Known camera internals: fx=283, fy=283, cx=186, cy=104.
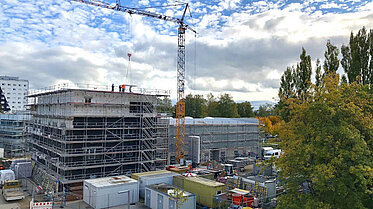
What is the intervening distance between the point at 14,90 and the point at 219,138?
117868 mm

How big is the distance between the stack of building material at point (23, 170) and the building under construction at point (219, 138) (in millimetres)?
18623

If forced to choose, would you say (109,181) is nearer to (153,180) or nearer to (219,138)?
(153,180)

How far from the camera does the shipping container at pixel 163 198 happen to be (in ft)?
71.8

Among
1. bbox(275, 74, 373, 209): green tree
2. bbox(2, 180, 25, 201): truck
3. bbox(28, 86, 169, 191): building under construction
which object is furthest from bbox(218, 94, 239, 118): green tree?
bbox(275, 74, 373, 209): green tree

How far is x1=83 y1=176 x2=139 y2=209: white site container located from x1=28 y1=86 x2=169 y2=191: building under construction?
372 centimetres

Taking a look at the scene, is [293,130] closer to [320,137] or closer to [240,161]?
[320,137]

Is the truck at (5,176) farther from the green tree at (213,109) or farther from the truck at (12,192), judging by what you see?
the green tree at (213,109)

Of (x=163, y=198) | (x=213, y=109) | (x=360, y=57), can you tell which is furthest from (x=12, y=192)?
(x=213, y=109)

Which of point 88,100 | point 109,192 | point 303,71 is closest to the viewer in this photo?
point 109,192

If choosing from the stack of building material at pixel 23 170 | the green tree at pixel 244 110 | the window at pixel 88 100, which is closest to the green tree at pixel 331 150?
the window at pixel 88 100

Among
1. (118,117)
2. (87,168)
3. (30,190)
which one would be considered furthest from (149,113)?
(30,190)

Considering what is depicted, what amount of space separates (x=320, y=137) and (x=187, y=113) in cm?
7200

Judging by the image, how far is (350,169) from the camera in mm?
13672

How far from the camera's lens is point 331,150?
15227 millimetres
